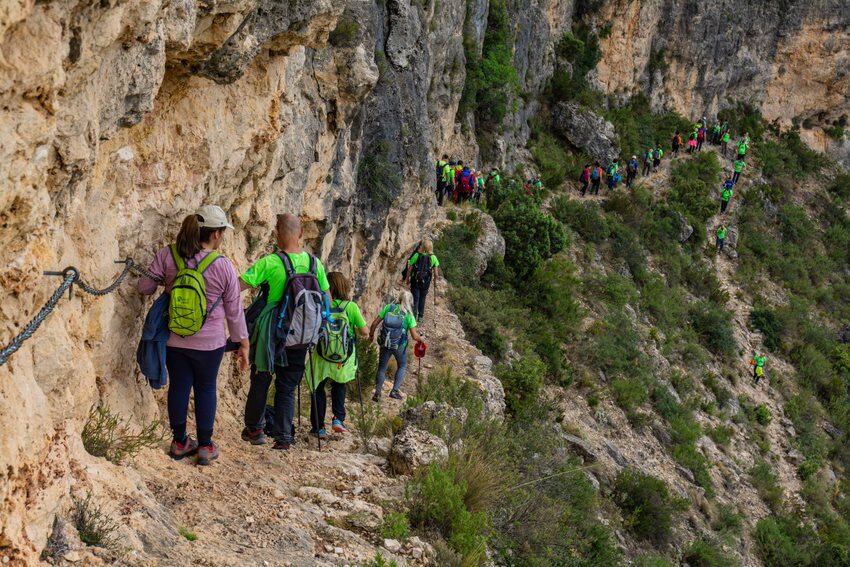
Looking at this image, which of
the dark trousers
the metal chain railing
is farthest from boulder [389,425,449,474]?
the metal chain railing

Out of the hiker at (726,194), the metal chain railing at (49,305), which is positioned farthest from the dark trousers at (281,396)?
the hiker at (726,194)

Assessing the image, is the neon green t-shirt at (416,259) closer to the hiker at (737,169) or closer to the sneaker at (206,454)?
the sneaker at (206,454)

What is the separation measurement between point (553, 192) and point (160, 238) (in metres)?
22.4

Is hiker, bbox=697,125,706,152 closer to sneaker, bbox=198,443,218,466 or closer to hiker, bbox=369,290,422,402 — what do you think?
hiker, bbox=369,290,422,402

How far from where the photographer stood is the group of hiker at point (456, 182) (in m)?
18.6

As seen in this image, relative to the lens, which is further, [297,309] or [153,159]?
[297,309]

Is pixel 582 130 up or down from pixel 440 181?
up

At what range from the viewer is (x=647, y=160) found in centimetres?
2995

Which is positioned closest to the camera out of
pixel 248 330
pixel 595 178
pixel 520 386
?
pixel 248 330

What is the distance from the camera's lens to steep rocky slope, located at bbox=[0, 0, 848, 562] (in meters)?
2.89

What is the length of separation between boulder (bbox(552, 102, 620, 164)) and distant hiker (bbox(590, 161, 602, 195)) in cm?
150

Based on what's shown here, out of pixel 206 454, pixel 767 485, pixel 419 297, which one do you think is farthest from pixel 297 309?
pixel 767 485

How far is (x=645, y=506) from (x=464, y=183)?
10.1 metres

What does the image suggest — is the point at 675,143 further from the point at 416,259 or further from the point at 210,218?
the point at 210,218
